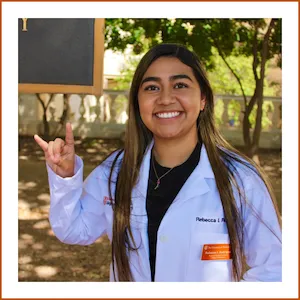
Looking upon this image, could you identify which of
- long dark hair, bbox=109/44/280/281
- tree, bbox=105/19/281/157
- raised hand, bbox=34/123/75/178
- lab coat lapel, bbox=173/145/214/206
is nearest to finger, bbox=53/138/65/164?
raised hand, bbox=34/123/75/178

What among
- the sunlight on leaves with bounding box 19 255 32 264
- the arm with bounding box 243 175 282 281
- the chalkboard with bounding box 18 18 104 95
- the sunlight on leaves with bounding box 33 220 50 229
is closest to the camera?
the arm with bounding box 243 175 282 281

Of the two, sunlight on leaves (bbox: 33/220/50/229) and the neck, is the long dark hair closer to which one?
the neck

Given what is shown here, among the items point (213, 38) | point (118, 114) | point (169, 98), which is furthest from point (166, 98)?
point (118, 114)

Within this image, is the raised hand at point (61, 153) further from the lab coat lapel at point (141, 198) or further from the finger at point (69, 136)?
the lab coat lapel at point (141, 198)

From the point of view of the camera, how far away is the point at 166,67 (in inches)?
78.0

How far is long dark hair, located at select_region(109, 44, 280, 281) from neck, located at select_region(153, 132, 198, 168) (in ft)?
0.25

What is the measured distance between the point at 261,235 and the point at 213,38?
4505 mm

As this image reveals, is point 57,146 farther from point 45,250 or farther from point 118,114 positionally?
point 118,114

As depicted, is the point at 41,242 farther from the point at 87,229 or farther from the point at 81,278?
the point at 87,229

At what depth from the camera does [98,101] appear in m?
7.84

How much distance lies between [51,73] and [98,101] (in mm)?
5550

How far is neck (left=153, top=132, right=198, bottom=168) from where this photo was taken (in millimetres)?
2047

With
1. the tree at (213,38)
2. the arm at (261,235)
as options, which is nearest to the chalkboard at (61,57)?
the arm at (261,235)

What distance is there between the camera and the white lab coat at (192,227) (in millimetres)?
1912
